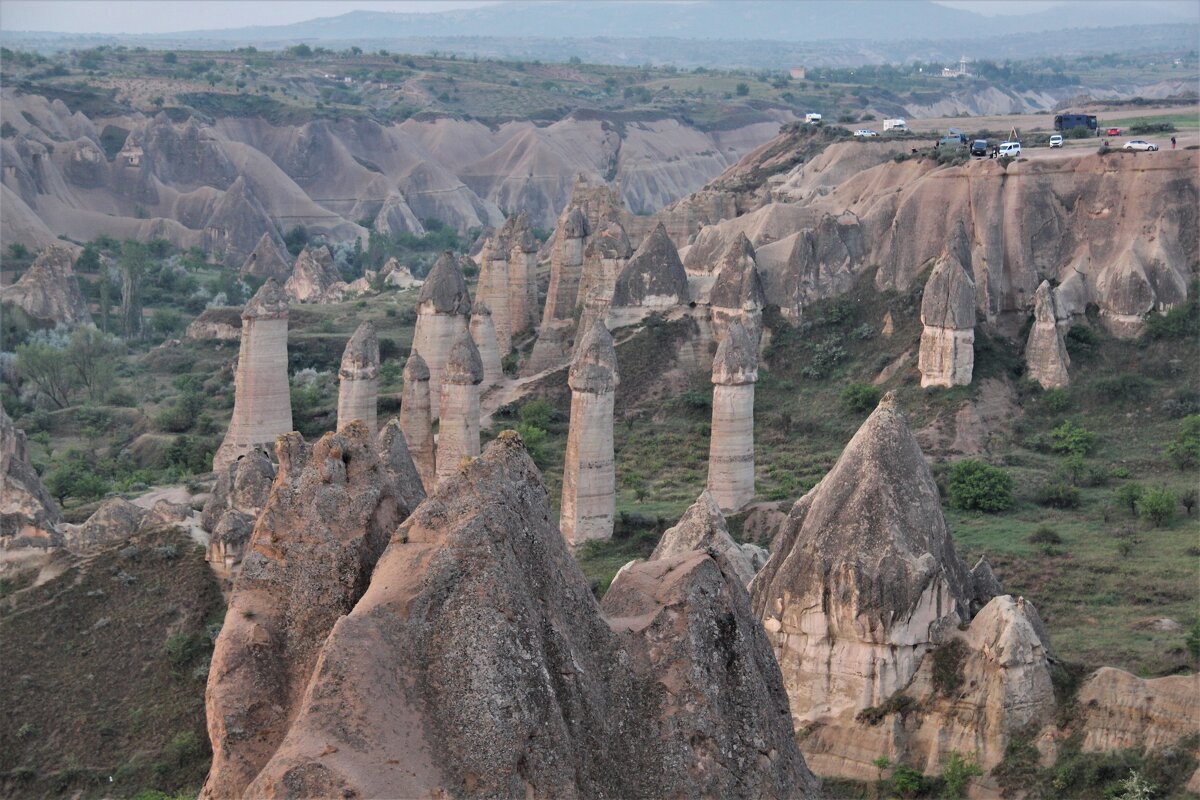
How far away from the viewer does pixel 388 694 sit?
462 inches

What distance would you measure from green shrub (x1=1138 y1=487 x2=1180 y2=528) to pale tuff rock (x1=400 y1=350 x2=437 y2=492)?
46.6ft

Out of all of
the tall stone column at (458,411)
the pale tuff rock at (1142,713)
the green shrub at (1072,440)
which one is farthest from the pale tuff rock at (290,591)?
the green shrub at (1072,440)

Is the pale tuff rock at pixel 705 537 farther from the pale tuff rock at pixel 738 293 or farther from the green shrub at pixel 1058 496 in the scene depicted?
the pale tuff rock at pixel 738 293

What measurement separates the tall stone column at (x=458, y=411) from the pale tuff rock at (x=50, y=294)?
39302 millimetres

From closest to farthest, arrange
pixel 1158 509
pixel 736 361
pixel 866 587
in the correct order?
1. pixel 866 587
2. pixel 1158 509
3. pixel 736 361

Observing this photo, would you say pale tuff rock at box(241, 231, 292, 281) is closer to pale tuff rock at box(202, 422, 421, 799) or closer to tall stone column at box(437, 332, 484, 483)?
tall stone column at box(437, 332, 484, 483)

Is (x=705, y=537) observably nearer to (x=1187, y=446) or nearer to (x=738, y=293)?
(x=1187, y=446)

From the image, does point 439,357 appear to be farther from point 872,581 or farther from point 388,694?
point 388,694

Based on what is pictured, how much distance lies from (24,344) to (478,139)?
2899 inches

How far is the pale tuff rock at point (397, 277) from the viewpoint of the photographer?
72062mm

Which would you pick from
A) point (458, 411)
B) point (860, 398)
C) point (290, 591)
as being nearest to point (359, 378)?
point (458, 411)

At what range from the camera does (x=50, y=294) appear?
230 feet

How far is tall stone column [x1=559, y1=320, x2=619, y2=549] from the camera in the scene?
32156mm

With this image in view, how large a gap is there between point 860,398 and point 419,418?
10552 millimetres
